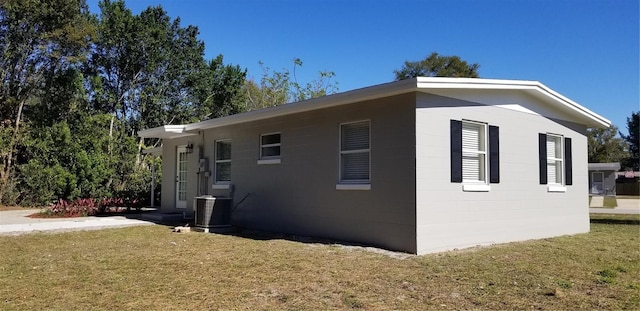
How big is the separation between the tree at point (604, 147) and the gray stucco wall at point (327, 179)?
4953cm

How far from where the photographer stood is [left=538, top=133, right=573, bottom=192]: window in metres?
10.6

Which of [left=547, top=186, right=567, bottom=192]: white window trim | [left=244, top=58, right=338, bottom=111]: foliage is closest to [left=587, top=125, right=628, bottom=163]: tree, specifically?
[left=244, top=58, right=338, bottom=111]: foliage

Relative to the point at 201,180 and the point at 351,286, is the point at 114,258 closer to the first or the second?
the point at 351,286

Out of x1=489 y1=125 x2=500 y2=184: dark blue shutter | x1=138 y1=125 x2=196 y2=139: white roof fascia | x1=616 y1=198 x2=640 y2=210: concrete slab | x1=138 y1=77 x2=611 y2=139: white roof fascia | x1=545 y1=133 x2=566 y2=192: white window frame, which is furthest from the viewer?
x1=616 y1=198 x2=640 y2=210: concrete slab

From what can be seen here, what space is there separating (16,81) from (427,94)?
18960 millimetres

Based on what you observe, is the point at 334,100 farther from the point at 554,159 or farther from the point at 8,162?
the point at 8,162

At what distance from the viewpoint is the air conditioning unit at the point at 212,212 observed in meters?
10.8

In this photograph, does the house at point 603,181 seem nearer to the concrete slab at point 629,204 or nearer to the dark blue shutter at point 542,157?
the concrete slab at point 629,204

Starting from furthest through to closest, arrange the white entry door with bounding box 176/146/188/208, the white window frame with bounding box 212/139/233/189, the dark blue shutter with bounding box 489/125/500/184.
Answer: the white entry door with bounding box 176/146/188/208, the white window frame with bounding box 212/139/233/189, the dark blue shutter with bounding box 489/125/500/184

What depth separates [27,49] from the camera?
1959cm

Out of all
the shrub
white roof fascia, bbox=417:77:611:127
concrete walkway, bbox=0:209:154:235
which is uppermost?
white roof fascia, bbox=417:77:611:127

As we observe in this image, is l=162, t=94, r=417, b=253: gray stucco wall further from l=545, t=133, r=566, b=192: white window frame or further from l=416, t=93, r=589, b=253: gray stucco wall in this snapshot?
l=545, t=133, r=566, b=192: white window frame

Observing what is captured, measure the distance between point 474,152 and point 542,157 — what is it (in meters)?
2.36

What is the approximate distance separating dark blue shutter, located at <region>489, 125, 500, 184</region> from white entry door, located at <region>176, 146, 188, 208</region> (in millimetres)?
9015
